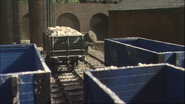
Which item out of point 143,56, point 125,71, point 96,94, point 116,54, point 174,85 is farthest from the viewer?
point 116,54

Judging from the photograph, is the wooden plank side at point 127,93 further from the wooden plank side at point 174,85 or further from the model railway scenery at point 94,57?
the wooden plank side at point 174,85

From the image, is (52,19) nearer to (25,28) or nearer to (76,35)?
(25,28)

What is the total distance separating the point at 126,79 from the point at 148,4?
11783 mm

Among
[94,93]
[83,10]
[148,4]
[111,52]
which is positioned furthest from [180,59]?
[83,10]

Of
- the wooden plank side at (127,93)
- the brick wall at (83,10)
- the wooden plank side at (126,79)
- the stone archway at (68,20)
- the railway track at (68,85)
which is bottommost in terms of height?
the railway track at (68,85)

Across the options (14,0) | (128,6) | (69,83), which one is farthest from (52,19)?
(69,83)

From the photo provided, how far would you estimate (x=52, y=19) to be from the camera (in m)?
24.6

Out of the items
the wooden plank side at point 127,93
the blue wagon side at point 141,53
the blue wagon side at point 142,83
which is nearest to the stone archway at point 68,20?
the blue wagon side at point 141,53

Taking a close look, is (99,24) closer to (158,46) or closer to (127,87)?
(158,46)

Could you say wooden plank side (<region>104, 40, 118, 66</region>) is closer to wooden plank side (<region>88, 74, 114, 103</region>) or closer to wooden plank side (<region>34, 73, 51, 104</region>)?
wooden plank side (<region>88, 74, 114, 103</region>)

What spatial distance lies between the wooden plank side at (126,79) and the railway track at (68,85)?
362 centimetres

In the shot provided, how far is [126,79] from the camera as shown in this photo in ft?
16.4

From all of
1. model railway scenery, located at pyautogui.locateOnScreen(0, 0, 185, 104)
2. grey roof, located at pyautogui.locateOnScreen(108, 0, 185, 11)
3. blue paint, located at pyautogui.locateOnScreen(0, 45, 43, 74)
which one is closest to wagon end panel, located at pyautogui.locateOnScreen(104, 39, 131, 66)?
model railway scenery, located at pyautogui.locateOnScreen(0, 0, 185, 104)

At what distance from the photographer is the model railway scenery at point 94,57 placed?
180 inches
